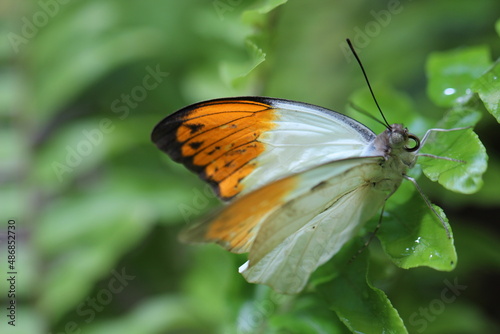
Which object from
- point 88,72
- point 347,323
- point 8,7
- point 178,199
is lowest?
point 347,323

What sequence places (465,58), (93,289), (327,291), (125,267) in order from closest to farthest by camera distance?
(327,291), (465,58), (93,289), (125,267)

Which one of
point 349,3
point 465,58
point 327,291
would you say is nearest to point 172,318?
point 327,291

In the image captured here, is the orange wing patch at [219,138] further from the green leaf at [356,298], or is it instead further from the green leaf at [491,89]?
the green leaf at [491,89]

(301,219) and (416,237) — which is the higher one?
(301,219)

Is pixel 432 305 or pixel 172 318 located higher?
pixel 172 318

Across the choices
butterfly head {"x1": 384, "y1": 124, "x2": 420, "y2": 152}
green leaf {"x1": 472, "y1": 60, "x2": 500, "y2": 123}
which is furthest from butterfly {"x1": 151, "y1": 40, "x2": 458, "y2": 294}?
green leaf {"x1": 472, "y1": 60, "x2": 500, "y2": 123}

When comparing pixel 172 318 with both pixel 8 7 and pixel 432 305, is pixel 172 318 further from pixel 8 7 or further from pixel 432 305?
pixel 8 7

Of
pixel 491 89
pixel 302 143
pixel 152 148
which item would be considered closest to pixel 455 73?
pixel 491 89

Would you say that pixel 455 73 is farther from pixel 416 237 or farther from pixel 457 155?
pixel 416 237
